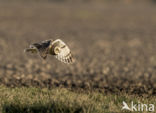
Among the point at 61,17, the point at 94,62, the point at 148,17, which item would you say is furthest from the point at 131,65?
the point at 148,17

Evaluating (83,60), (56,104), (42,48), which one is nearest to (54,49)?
(42,48)

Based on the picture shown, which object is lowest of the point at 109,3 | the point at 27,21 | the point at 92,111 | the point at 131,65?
the point at 92,111

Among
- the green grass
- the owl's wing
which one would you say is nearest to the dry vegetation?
the green grass

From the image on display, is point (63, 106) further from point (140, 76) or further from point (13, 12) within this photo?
point (13, 12)

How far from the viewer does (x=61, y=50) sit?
5453 millimetres

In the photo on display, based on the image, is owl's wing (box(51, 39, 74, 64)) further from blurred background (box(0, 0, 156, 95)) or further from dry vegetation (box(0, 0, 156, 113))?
blurred background (box(0, 0, 156, 95))

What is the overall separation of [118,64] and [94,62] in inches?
30.5

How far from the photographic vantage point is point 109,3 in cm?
4312

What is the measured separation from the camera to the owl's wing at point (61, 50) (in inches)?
210

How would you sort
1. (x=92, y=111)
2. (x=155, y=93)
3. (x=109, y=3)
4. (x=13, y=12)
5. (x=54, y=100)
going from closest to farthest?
1. (x=92, y=111)
2. (x=54, y=100)
3. (x=155, y=93)
4. (x=13, y=12)
5. (x=109, y=3)

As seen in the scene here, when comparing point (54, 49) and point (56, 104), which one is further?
point (54, 49)

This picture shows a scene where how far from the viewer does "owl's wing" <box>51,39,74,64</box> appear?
17.5 feet

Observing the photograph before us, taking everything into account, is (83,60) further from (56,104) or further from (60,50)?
(56,104)

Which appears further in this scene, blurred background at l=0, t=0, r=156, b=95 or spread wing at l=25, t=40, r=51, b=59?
blurred background at l=0, t=0, r=156, b=95
